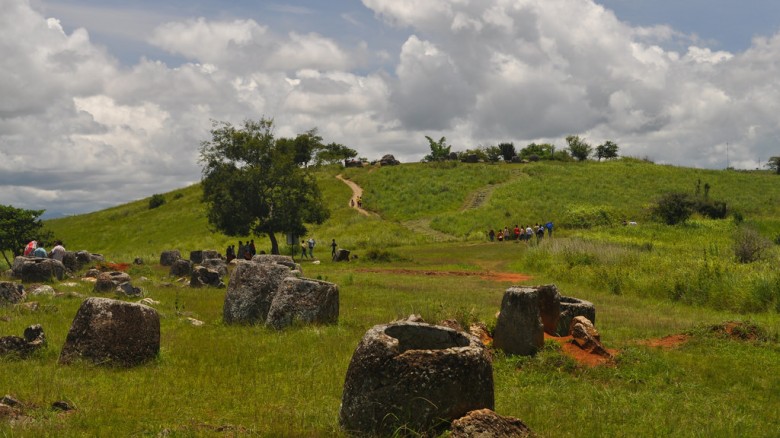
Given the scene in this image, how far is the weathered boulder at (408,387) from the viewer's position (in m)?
7.95

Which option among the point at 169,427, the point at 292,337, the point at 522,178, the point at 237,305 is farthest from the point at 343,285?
the point at 522,178

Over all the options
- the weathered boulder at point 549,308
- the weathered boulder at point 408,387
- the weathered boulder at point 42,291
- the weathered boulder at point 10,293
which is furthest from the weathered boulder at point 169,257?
the weathered boulder at point 408,387

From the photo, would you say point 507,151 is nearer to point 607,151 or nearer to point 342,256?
point 607,151

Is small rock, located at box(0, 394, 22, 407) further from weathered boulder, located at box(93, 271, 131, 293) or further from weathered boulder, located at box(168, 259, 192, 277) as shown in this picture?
weathered boulder, located at box(168, 259, 192, 277)

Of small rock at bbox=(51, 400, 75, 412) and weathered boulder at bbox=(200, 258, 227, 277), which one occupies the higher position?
weathered boulder at bbox=(200, 258, 227, 277)

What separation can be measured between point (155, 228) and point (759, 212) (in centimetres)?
7131

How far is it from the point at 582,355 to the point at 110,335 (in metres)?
9.28

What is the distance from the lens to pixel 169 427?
8.28m

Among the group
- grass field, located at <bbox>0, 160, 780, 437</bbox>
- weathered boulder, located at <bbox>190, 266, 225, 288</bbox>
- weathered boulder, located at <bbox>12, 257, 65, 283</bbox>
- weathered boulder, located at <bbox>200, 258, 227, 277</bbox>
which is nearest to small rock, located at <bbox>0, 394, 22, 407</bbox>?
grass field, located at <bbox>0, 160, 780, 437</bbox>

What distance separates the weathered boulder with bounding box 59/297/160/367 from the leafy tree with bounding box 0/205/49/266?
132 ft

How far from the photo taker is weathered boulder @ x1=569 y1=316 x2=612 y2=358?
1378cm

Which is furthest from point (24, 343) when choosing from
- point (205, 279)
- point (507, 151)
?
point (507, 151)

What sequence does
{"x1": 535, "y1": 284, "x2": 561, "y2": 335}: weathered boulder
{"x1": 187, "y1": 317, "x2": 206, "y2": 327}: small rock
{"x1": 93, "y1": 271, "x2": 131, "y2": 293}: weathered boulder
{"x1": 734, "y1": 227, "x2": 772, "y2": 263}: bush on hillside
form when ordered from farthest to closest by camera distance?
{"x1": 734, "y1": 227, "x2": 772, "y2": 263}: bush on hillside → {"x1": 93, "y1": 271, "x2": 131, "y2": 293}: weathered boulder → {"x1": 187, "y1": 317, "x2": 206, "y2": 327}: small rock → {"x1": 535, "y1": 284, "x2": 561, "y2": 335}: weathered boulder

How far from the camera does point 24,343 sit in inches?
491
